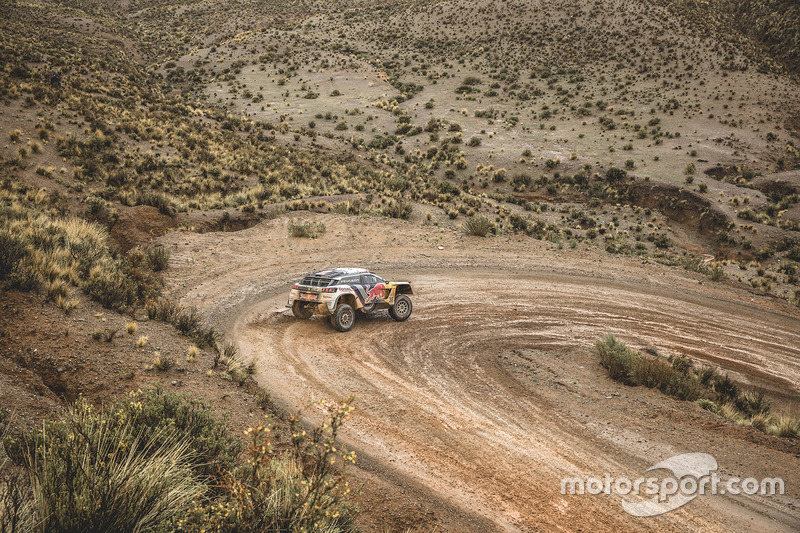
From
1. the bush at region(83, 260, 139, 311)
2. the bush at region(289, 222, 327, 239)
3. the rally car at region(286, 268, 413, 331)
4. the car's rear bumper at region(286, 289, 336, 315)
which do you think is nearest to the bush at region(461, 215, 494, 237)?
the bush at region(289, 222, 327, 239)

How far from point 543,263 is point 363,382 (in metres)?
14.7

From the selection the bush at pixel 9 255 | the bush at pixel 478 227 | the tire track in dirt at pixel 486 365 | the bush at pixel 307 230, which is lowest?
the tire track in dirt at pixel 486 365

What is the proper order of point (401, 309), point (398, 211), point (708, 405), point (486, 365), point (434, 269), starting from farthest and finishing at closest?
point (398, 211) < point (434, 269) < point (401, 309) < point (486, 365) < point (708, 405)

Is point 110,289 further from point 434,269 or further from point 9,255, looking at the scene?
point 434,269

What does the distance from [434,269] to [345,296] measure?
A: 7584mm

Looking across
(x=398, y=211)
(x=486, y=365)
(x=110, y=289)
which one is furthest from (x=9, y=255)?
(x=398, y=211)

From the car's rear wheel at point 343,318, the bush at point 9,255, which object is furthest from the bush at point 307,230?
the bush at point 9,255

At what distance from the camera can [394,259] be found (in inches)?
794

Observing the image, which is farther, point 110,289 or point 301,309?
point 301,309

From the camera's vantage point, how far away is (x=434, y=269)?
1938 centimetres

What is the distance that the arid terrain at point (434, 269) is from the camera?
20.7 feet

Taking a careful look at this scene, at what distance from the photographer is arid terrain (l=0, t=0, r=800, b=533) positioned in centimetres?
631

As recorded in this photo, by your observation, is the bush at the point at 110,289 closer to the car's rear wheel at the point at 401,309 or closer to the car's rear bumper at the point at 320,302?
the car's rear bumper at the point at 320,302

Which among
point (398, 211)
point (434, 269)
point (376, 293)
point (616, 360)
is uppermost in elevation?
point (398, 211)
